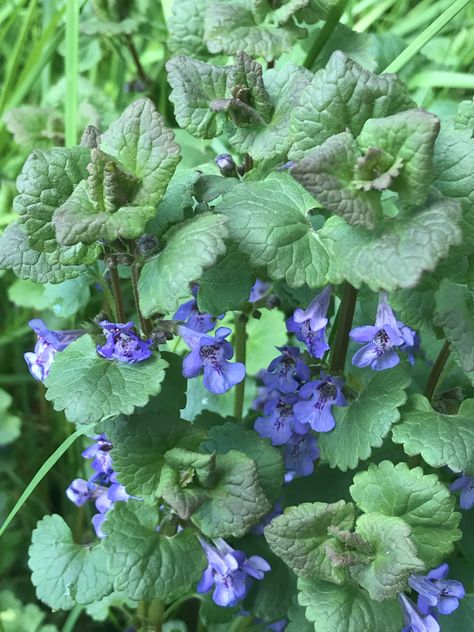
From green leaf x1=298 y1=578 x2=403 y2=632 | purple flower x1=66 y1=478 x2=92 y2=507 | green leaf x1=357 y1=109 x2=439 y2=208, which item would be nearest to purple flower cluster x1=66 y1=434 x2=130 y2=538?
purple flower x1=66 y1=478 x2=92 y2=507

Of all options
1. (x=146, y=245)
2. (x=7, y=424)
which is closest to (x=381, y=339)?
(x=146, y=245)

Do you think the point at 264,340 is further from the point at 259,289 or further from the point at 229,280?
the point at 229,280

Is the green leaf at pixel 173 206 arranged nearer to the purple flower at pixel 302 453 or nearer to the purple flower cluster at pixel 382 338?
the purple flower cluster at pixel 382 338

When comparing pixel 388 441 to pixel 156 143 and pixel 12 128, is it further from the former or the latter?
pixel 12 128

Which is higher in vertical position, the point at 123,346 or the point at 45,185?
the point at 45,185

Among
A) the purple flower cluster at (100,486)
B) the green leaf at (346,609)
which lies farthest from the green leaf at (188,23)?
the green leaf at (346,609)

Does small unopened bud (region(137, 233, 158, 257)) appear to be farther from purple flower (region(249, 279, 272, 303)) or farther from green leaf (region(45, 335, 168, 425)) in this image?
purple flower (region(249, 279, 272, 303))

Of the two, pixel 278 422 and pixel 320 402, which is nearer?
pixel 320 402
